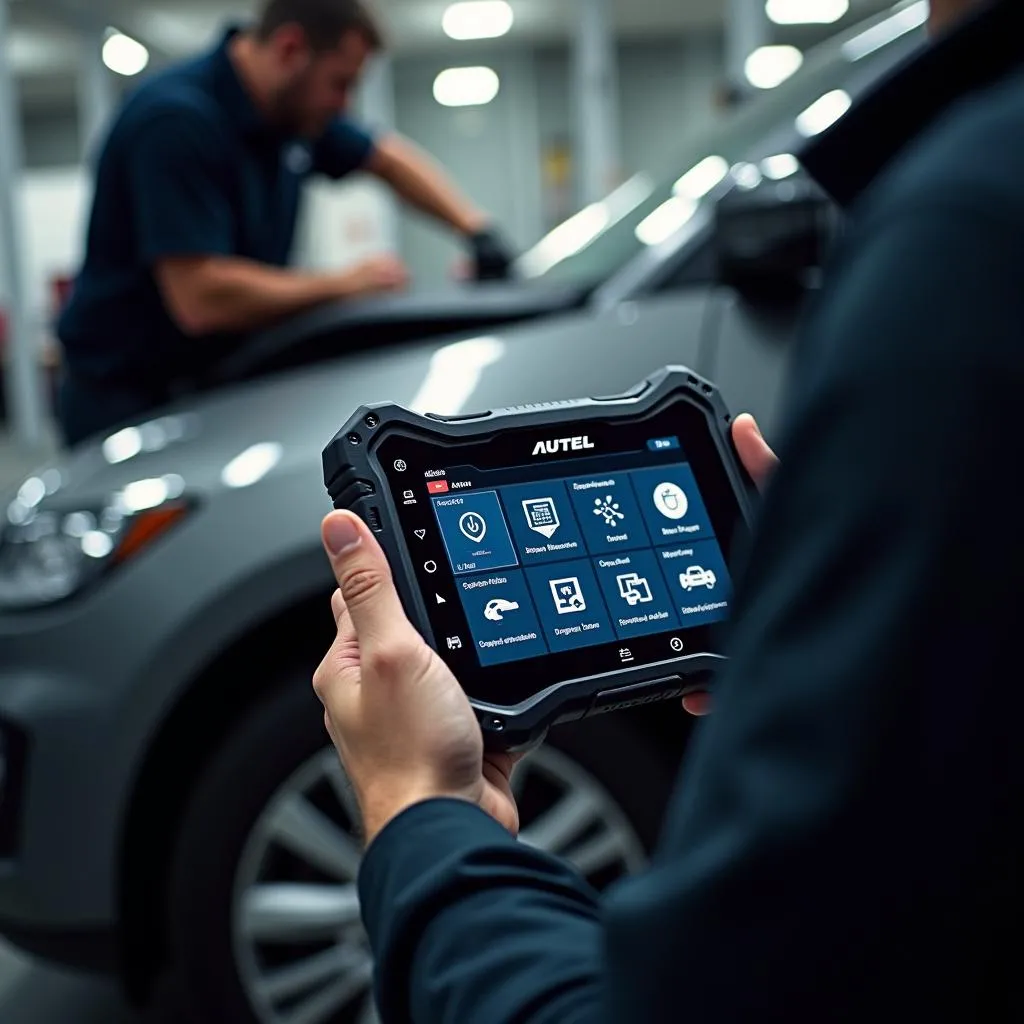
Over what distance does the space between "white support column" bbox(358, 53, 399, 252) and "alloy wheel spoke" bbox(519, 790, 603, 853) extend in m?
7.93

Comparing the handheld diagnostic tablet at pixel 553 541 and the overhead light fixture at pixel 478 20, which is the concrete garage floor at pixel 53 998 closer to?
the handheld diagnostic tablet at pixel 553 541

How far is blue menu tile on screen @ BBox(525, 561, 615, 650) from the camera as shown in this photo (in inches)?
27.6

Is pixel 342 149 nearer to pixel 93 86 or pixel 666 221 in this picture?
pixel 666 221

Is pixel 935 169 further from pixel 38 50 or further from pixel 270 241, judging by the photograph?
pixel 38 50

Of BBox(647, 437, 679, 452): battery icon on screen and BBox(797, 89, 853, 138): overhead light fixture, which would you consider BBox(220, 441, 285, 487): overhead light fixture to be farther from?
BBox(647, 437, 679, 452): battery icon on screen

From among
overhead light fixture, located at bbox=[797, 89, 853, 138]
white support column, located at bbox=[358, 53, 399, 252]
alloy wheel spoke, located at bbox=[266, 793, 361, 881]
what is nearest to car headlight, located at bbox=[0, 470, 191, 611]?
alloy wheel spoke, located at bbox=[266, 793, 361, 881]

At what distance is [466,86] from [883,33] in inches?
328

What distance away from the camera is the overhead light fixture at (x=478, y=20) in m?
9.41

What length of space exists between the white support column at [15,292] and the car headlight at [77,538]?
18.3 feet

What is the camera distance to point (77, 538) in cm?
168

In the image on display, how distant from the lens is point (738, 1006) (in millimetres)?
407

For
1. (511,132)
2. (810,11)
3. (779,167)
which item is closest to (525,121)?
(511,132)

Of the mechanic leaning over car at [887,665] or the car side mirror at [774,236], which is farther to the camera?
the car side mirror at [774,236]

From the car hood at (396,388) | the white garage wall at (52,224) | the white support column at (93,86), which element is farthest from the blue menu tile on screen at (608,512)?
the white support column at (93,86)
